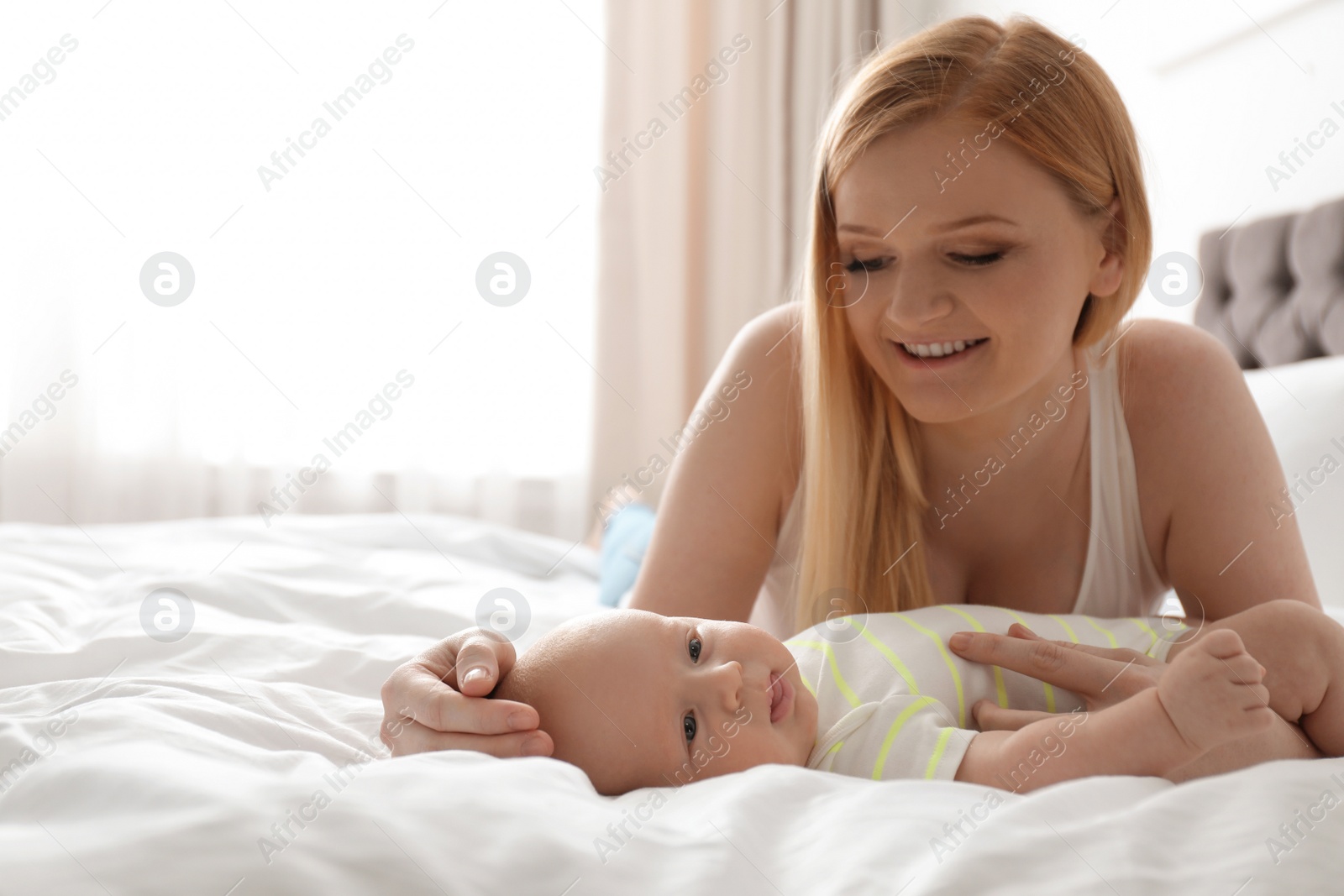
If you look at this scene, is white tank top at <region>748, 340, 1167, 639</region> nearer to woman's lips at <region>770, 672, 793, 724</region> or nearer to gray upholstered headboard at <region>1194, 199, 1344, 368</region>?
woman's lips at <region>770, 672, 793, 724</region>

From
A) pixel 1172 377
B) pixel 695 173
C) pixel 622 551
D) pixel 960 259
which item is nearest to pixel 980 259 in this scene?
pixel 960 259

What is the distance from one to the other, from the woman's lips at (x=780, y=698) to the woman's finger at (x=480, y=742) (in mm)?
203

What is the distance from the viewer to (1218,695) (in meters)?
0.67

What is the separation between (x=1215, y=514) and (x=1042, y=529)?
0.20m

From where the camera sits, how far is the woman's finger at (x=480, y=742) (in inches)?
28.7

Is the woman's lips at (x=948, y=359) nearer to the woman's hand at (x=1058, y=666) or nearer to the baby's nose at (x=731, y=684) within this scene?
the woman's hand at (x=1058, y=666)

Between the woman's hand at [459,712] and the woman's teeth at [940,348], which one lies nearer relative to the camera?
the woman's hand at [459,712]

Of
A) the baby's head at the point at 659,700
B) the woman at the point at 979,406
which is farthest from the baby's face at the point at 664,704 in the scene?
the woman at the point at 979,406

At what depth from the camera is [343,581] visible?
1.49m

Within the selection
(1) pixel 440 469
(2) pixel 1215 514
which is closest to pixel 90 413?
(1) pixel 440 469

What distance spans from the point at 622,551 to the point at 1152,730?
46.9 inches

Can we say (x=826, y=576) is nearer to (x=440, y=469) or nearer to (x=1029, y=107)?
(x=1029, y=107)

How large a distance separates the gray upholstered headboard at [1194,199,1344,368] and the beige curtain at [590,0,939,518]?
5.06 feet

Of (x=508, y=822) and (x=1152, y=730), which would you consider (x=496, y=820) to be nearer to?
(x=508, y=822)
